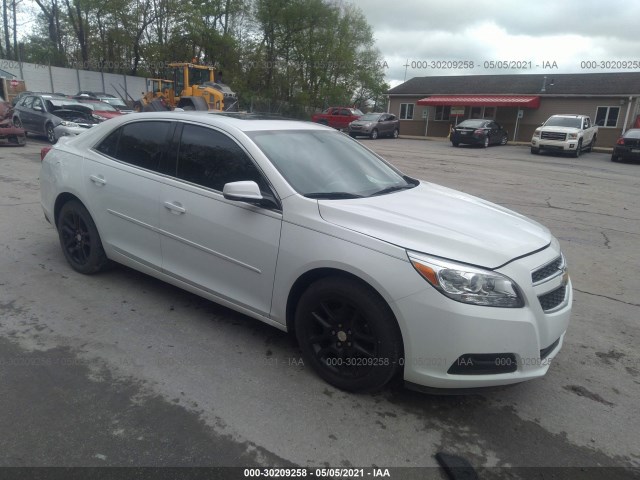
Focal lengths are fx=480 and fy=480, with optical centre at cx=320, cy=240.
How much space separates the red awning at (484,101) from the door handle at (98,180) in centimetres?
3338

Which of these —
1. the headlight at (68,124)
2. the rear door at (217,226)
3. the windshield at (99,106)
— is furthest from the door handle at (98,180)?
the windshield at (99,106)

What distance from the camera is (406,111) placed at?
130ft

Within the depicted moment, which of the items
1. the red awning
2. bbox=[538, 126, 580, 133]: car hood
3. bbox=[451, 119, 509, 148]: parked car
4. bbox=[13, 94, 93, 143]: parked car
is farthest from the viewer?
the red awning

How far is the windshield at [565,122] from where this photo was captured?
80.3 feet

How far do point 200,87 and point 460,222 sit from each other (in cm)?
2224

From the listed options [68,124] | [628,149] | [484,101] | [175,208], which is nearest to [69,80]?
[68,124]

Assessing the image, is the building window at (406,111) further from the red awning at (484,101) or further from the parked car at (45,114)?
the parked car at (45,114)

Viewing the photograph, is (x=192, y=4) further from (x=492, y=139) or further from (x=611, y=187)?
(x=611, y=187)

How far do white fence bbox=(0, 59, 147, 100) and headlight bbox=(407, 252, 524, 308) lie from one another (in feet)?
120

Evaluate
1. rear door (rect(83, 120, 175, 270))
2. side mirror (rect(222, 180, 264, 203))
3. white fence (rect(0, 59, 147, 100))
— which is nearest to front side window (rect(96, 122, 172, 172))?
rear door (rect(83, 120, 175, 270))

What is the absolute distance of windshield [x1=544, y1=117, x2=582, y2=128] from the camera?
24469mm

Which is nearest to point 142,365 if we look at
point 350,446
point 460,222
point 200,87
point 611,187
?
point 350,446

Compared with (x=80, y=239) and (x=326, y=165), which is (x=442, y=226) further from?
(x=80, y=239)

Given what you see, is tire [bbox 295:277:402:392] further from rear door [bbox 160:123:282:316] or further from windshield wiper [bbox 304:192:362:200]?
windshield wiper [bbox 304:192:362:200]
